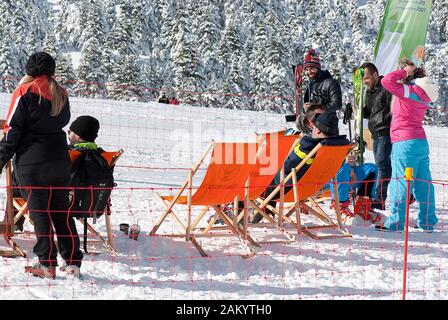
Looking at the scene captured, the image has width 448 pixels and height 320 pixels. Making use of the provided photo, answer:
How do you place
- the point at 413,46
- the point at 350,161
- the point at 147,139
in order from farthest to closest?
the point at 147,139 < the point at 413,46 < the point at 350,161

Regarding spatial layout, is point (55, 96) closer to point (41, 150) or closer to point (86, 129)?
point (41, 150)

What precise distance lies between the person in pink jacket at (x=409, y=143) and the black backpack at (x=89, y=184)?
2914mm

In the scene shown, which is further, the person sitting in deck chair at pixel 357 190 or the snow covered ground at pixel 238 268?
the person sitting in deck chair at pixel 357 190

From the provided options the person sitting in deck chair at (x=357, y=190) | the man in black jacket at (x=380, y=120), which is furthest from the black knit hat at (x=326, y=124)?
the man in black jacket at (x=380, y=120)

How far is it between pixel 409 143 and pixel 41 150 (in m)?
3.65

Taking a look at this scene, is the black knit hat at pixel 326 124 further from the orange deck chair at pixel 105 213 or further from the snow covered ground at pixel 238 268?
the orange deck chair at pixel 105 213

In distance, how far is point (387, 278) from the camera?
5242mm

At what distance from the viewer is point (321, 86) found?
8078 millimetres

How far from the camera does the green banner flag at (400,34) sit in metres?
12.1

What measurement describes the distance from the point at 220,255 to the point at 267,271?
0.54 metres

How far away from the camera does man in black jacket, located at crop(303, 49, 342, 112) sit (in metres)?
7.98

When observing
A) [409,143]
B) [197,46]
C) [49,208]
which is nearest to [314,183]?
[409,143]

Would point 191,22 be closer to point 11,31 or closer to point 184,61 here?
point 11,31
